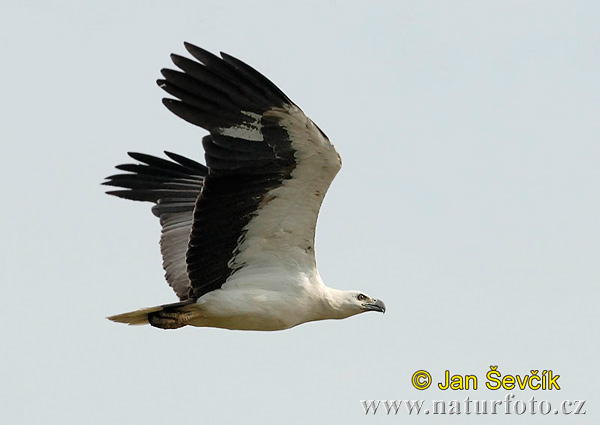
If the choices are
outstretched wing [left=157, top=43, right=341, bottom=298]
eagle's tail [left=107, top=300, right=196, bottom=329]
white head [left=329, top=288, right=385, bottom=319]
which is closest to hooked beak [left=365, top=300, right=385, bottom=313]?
white head [left=329, top=288, right=385, bottom=319]

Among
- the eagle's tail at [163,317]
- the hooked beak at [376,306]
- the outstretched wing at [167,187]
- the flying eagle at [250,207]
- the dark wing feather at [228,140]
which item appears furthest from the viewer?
the outstretched wing at [167,187]

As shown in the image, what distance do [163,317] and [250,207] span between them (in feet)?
5.09

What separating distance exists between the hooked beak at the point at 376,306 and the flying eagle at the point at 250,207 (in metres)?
0.01

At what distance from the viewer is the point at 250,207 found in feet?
42.8

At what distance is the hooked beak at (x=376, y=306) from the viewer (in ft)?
47.0

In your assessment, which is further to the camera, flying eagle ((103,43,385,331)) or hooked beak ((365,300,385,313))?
hooked beak ((365,300,385,313))

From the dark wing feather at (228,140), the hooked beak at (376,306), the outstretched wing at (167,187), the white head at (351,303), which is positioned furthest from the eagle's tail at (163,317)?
the outstretched wing at (167,187)

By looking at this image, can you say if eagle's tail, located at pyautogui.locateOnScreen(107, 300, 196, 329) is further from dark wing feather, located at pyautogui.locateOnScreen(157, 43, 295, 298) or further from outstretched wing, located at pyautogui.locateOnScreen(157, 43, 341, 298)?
dark wing feather, located at pyautogui.locateOnScreen(157, 43, 295, 298)

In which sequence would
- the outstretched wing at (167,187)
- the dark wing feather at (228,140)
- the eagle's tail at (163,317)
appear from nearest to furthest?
the dark wing feather at (228,140) < the eagle's tail at (163,317) < the outstretched wing at (167,187)

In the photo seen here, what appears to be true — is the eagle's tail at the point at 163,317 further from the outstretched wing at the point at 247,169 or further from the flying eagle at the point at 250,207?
the outstretched wing at the point at 247,169

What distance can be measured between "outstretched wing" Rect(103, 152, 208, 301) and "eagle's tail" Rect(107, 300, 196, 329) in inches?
100

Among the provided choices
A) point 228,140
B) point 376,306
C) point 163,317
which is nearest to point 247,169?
point 228,140

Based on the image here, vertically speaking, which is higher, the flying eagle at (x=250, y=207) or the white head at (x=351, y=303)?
the flying eagle at (x=250, y=207)

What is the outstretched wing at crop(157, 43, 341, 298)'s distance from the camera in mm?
12250
